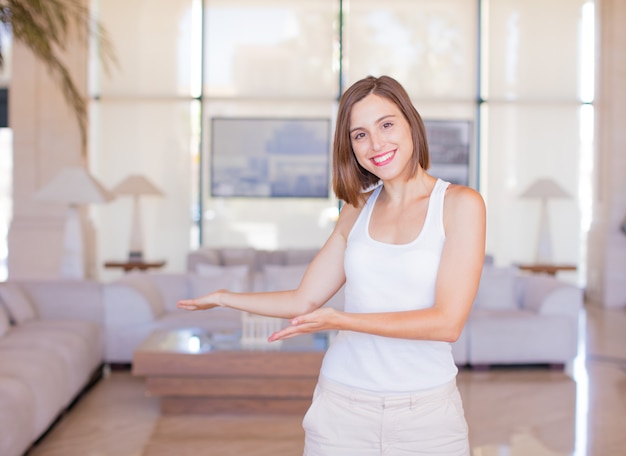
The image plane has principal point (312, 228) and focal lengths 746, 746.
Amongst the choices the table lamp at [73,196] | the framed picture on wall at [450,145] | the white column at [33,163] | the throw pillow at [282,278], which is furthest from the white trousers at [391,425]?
the framed picture on wall at [450,145]

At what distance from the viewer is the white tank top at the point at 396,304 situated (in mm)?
1446

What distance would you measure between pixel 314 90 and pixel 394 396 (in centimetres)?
853

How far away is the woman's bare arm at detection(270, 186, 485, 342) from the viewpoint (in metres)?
1.31

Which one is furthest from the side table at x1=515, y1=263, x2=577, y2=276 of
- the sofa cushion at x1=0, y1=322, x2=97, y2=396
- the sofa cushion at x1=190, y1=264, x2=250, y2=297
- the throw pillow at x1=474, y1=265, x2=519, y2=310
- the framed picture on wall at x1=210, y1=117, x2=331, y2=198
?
the sofa cushion at x1=0, y1=322, x2=97, y2=396

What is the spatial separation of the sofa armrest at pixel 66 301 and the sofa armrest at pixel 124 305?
0.19 ft

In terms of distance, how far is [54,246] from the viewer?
852cm

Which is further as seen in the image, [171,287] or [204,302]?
[171,287]

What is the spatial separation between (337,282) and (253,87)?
8288 millimetres

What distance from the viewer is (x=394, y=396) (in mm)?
1437

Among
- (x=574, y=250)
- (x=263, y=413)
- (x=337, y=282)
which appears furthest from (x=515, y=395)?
(x=574, y=250)

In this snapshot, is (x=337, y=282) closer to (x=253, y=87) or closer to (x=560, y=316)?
(x=560, y=316)

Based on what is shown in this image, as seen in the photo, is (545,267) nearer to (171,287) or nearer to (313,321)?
(171,287)

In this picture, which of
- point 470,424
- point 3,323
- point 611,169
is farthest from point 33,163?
point 611,169

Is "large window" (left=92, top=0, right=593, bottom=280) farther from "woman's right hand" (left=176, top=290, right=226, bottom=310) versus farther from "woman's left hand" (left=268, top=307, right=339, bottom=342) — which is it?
"woman's left hand" (left=268, top=307, right=339, bottom=342)
